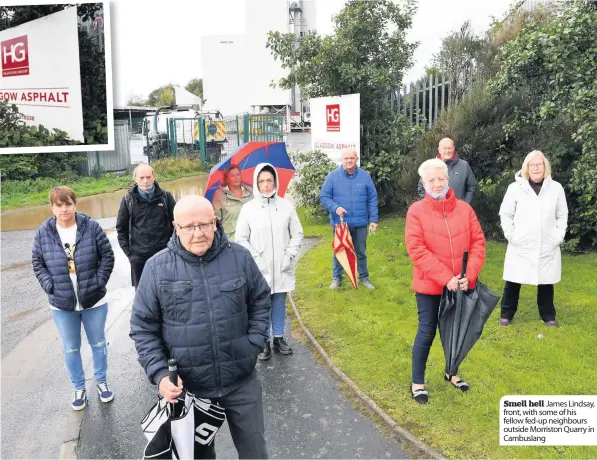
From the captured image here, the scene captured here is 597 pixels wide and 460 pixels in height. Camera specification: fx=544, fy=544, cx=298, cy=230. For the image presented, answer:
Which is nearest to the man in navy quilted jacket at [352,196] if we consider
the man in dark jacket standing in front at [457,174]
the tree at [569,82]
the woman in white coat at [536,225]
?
the man in dark jacket standing in front at [457,174]

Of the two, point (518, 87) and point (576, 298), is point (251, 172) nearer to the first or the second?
point (576, 298)

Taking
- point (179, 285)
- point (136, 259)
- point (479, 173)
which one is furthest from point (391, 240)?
point (179, 285)

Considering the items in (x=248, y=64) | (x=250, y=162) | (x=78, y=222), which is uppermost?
(x=248, y=64)

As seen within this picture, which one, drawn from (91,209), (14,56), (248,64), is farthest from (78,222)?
(248,64)

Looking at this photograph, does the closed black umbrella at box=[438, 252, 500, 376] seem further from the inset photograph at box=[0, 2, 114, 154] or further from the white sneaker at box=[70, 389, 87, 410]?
the white sneaker at box=[70, 389, 87, 410]

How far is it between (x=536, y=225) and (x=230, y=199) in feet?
10.1

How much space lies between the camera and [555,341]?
5.07 meters

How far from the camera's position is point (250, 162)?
621 cm

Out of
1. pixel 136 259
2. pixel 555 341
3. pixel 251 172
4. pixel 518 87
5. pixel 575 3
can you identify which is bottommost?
pixel 555 341

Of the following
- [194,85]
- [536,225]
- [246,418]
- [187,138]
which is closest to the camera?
[246,418]

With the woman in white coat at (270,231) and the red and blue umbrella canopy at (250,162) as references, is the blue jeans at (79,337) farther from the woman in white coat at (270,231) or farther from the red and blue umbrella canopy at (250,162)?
the red and blue umbrella canopy at (250,162)

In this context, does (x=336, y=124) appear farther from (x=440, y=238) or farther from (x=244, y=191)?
(x=440, y=238)

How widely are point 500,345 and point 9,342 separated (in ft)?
17.2

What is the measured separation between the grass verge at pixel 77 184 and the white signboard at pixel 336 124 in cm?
940
